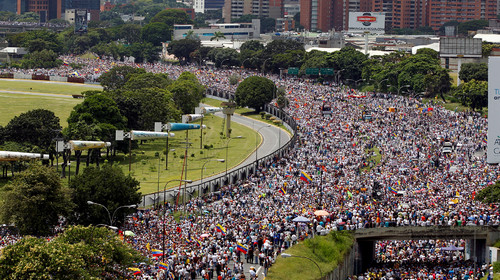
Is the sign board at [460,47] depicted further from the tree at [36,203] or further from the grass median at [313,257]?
the tree at [36,203]

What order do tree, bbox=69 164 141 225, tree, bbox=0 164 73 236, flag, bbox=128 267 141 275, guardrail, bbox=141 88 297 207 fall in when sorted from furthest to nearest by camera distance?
guardrail, bbox=141 88 297 207, tree, bbox=69 164 141 225, tree, bbox=0 164 73 236, flag, bbox=128 267 141 275

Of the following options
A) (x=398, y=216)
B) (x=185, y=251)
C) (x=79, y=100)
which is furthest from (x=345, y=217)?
(x=79, y=100)

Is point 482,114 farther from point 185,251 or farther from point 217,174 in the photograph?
point 185,251

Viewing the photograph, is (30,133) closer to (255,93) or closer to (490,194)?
(490,194)

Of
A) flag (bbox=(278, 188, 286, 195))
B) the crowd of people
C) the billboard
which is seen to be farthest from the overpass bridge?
flag (bbox=(278, 188, 286, 195))

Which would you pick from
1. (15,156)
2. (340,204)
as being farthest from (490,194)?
(15,156)

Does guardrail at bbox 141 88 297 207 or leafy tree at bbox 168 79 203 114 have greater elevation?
leafy tree at bbox 168 79 203 114

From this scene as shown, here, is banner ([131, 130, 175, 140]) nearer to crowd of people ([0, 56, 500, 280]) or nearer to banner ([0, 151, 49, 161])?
banner ([0, 151, 49, 161])

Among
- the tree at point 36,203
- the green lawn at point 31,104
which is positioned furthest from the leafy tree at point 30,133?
the green lawn at point 31,104
